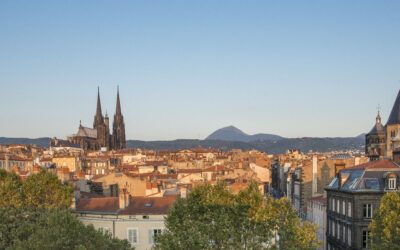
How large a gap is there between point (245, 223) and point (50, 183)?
22365 millimetres

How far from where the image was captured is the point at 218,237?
120ft

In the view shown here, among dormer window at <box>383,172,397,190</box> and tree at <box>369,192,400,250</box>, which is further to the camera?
dormer window at <box>383,172,397,190</box>

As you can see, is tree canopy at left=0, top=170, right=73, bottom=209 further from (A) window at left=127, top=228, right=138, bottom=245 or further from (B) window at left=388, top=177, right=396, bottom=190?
(B) window at left=388, top=177, right=396, bottom=190

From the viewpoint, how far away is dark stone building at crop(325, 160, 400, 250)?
161 feet

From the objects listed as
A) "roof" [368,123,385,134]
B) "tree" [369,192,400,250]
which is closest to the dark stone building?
"tree" [369,192,400,250]

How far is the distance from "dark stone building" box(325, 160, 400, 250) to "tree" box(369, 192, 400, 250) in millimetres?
8454

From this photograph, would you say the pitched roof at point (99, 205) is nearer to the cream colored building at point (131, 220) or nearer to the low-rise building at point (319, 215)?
the cream colored building at point (131, 220)

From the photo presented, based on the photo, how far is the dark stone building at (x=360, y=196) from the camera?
4922cm

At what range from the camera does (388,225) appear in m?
37.2

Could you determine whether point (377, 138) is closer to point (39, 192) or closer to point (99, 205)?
point (99, 205)

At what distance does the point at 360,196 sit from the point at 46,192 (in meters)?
28.6

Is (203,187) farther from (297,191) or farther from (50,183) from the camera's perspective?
(297,191)

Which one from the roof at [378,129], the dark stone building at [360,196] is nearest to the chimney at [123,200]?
the dark stone building at [360,196]

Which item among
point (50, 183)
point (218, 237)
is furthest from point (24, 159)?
point (218, 237)
